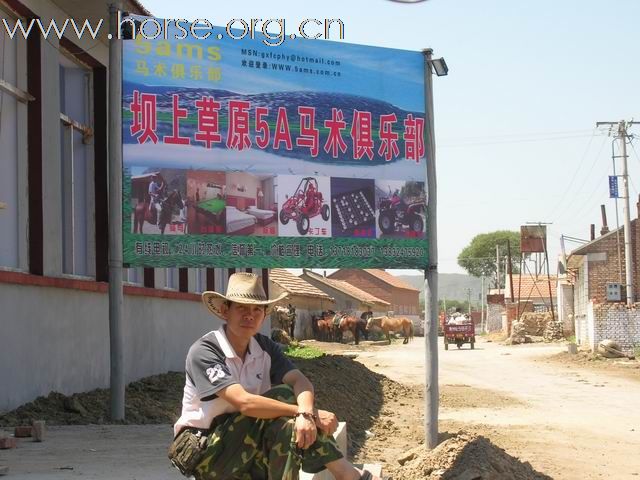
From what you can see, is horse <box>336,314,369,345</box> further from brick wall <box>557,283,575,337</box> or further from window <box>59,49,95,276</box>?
window <box>59,49,95,276</box>

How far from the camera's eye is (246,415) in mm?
5234

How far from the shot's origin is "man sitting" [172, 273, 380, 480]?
17.1 feet

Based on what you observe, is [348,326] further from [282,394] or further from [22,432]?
[282,394]

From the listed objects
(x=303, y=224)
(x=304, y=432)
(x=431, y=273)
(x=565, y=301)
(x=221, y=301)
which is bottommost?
(x=565, y=301)

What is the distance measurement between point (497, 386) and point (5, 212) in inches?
512

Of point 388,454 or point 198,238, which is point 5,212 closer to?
point 198,238

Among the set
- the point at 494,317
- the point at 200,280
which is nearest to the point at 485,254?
the point at 494,317

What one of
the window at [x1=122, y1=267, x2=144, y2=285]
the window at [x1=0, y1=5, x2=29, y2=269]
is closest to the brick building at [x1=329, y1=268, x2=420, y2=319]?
the window at [x1=122, y1=267, x2=144, y2=285]

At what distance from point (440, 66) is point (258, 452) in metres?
7.01

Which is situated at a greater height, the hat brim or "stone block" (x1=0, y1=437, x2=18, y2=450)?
the hat brim

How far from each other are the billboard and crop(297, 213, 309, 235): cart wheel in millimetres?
15

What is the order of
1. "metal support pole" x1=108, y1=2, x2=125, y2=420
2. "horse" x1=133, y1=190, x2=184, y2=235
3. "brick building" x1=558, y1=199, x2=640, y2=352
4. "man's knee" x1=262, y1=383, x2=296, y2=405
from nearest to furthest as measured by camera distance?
"man's knee" x1=262, y1=383, x2=296, y2=405, "metal support pole" x1=108, y1=2, x2=125, y2=420, "horse" x1=133, y1=190, x2=184, y2=235, "brick building" x1=558, y1=199, x2=640, y2=352

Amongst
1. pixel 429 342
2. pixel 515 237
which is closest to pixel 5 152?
pixel 429 342

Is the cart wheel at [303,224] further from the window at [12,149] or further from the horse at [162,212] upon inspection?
the window at [12,149]
